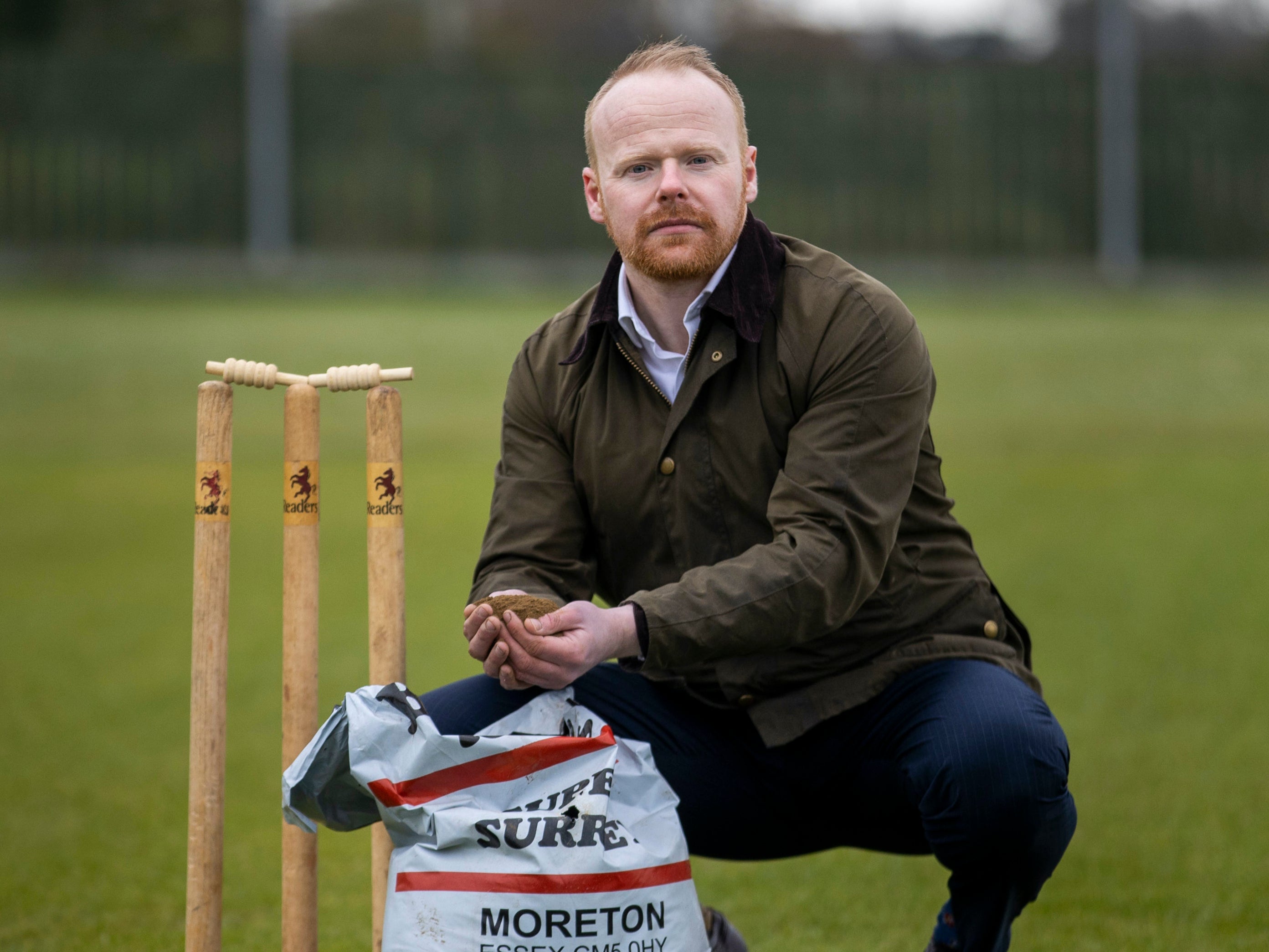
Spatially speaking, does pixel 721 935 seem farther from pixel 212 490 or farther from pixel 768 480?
pixel 212 490

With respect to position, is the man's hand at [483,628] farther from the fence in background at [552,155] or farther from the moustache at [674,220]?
the fence in background at [552,155]

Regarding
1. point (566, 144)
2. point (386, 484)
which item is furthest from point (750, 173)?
point (566, 144)

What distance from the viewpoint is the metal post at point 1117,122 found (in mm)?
14781

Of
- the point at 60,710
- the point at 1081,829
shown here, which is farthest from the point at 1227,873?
the point at 60,710

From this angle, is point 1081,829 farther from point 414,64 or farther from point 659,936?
point 414,64

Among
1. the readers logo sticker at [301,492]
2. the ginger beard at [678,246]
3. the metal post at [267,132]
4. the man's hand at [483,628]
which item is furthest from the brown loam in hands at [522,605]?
the metal post at [267,132]

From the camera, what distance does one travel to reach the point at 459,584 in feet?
19.7

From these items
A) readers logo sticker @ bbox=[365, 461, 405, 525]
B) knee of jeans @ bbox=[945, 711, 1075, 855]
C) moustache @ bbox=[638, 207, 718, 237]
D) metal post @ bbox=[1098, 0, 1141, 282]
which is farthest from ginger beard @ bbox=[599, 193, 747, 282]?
metal post @ bbox=[1098, 0, 1141, 282]

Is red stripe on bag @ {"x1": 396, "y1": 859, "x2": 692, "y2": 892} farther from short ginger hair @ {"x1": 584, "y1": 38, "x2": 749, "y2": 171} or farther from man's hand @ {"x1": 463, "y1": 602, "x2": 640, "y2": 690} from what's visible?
short ginger hair @ {"x1": 584, "y1": 38, "x2": 749, "y2": 171}

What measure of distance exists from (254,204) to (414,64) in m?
2.11

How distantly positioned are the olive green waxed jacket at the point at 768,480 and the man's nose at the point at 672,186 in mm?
144

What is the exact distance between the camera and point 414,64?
563 inches

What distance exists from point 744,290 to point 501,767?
30.9 inches

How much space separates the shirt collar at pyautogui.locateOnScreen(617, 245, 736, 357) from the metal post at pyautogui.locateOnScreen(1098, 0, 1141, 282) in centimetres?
1385
